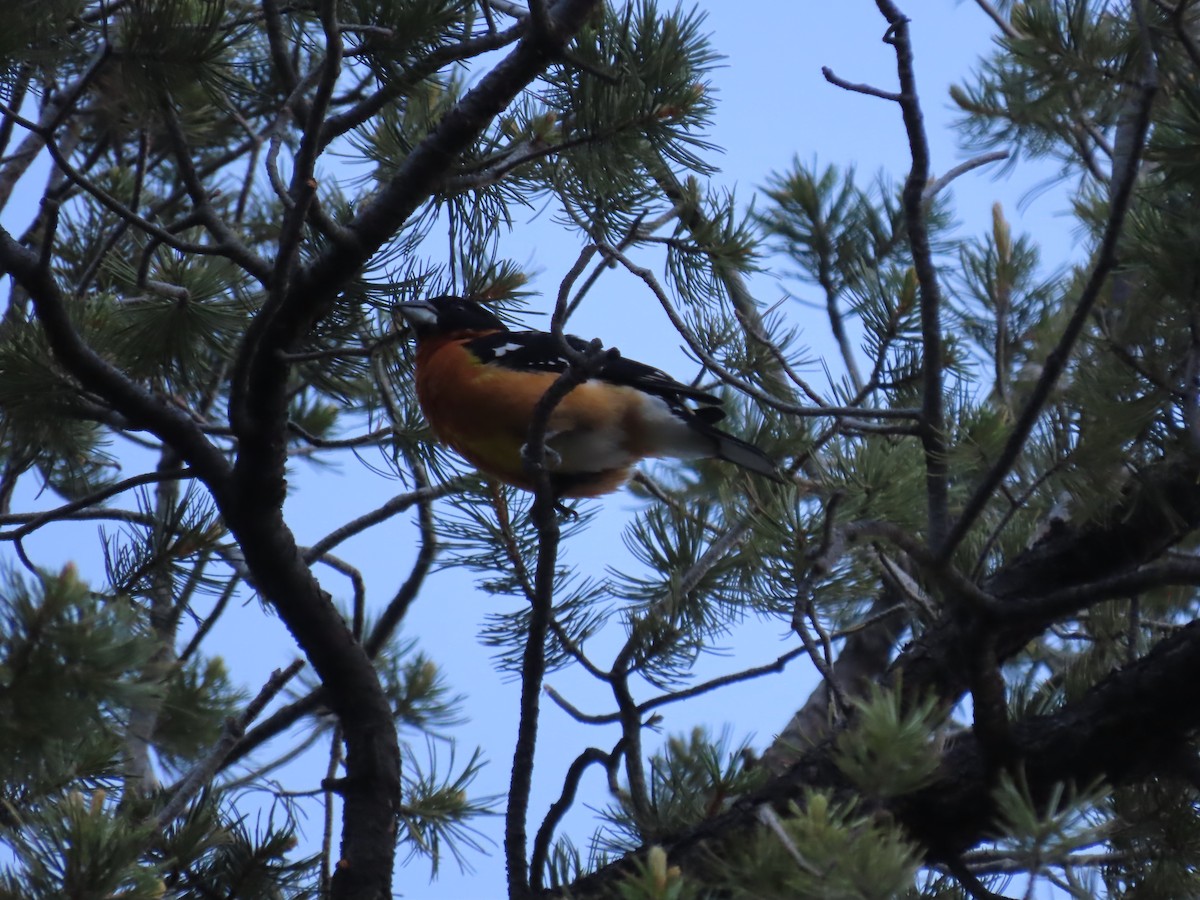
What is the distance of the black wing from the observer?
3850mm

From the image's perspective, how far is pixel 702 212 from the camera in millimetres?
3229

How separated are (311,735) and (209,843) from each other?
5.99 ft

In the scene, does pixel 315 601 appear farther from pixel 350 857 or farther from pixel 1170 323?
pixel 1170 323

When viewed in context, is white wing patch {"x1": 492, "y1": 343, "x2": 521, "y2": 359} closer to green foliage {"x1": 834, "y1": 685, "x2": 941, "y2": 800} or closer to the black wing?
the black wing

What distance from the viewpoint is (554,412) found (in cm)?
365

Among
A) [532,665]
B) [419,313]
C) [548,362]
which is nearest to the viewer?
[532,665]

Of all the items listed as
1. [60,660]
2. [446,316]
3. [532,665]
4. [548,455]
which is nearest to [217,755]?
[532,665]

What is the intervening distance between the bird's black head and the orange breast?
0.06 meters

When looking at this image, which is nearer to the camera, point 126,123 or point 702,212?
point 702,212

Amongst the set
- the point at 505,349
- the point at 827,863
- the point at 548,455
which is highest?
the point at 505,349

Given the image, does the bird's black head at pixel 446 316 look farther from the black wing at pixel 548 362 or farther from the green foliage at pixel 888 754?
the green foliage at pixel 888 754

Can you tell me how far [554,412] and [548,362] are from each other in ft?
1.28

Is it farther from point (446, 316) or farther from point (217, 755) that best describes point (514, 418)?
point (217, 755)

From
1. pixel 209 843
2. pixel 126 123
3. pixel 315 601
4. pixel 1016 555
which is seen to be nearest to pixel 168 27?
pixel 126 123
